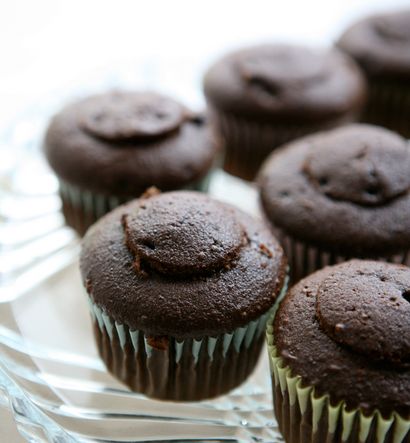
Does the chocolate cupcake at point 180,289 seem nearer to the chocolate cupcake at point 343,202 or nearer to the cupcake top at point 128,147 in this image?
the chocolate cupcake at point 343,202

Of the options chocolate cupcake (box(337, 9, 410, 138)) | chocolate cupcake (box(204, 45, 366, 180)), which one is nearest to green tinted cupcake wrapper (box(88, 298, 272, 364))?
chocolate cupcake (box(204, 45, 366, 180))

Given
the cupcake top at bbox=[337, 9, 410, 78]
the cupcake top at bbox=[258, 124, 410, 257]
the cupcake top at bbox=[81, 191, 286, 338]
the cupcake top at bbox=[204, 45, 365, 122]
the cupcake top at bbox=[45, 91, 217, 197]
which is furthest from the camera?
the cupcake top at bbox=[337, 9, 410, 78]

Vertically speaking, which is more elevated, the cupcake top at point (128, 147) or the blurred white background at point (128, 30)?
the cupcake top at point (128, 147)

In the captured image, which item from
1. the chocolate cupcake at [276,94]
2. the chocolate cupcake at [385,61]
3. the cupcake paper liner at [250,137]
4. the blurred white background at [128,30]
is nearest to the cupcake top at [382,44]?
the chocolate cupcake at [385,61]

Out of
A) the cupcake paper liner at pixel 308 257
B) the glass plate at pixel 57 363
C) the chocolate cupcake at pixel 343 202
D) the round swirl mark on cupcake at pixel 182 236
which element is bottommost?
the glass plate at pixel 57 363

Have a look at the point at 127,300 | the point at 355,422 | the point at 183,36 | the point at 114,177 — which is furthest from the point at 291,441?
the point at 183,36

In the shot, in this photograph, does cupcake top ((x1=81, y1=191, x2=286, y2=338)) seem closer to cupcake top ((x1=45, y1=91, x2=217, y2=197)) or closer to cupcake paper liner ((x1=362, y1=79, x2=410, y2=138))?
cupcake top ((x1=45, y1=91, x2=217, y2=197))
